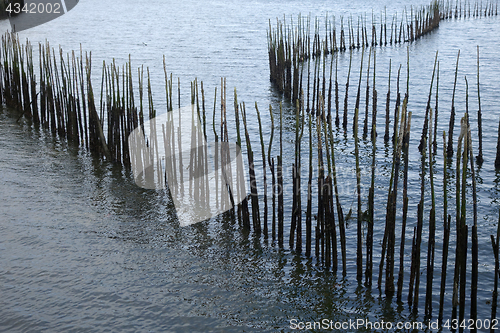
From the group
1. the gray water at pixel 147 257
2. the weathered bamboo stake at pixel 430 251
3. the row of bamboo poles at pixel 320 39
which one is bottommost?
the gray water at pixel 147 257

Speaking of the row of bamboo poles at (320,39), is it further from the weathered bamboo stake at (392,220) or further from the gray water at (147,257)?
the weathered bamboo stake at (392,220)

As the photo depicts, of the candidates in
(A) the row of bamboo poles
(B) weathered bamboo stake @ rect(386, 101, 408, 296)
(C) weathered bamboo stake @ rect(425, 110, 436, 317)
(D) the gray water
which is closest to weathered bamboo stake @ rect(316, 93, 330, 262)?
(D) the gray water

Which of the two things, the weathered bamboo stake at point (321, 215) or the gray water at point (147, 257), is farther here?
the weathered bamboo stake at point (321, 215)

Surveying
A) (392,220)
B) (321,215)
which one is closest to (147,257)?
(321,215)

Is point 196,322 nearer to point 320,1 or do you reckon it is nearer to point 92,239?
point 92,239

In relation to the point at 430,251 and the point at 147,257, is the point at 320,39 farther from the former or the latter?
the point at 430,251

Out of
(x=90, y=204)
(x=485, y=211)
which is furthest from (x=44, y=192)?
(x=485, y=211)

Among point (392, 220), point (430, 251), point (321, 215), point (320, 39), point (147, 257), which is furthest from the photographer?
point (320, 39)

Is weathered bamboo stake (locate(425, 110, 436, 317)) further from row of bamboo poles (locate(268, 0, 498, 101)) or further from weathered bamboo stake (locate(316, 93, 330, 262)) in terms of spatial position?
row of bamboo poles (locate(268, 0, 498, 101))

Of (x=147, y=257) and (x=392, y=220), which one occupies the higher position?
(x=392, y=220)

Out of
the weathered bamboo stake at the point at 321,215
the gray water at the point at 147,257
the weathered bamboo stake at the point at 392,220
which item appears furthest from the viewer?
the weathered bamboo stake at the point at 321,215

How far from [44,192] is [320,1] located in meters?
28.2

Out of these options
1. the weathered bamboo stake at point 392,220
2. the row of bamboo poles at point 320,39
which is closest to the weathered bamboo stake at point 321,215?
the weathered bamboo stake at point 392,220

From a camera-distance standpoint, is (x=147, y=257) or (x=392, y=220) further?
(x=147, y=257)
